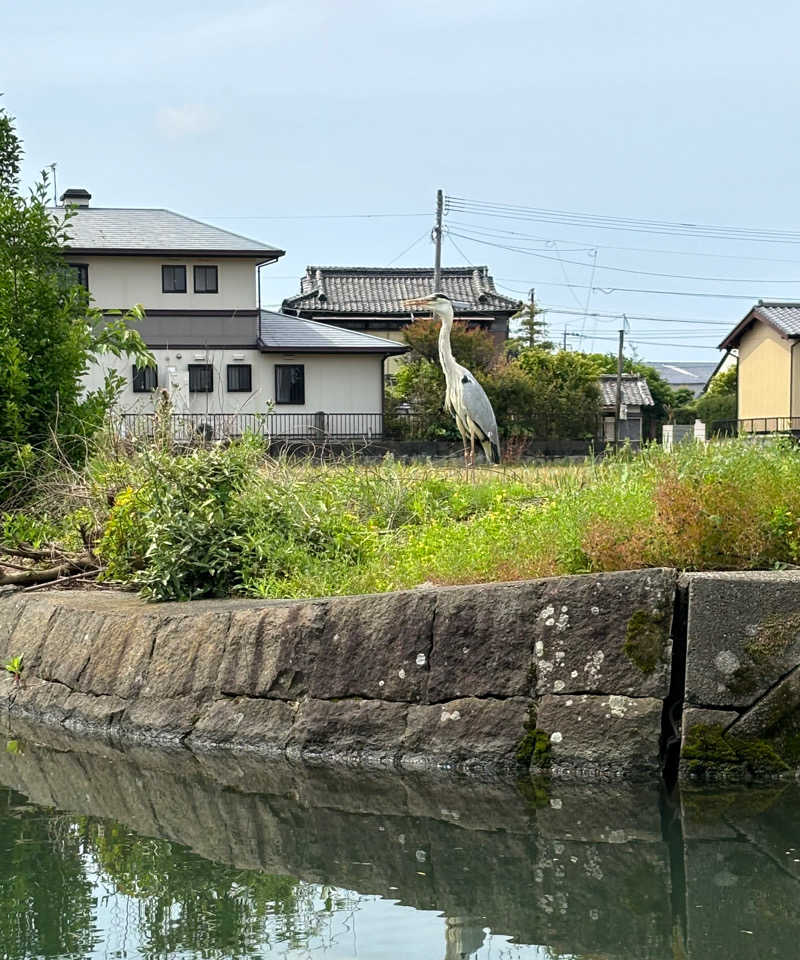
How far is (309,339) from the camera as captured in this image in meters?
37.7

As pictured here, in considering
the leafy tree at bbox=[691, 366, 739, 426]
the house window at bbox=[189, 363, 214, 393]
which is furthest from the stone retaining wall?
the leafy tree at bbox=[691, 366, 739, 426]

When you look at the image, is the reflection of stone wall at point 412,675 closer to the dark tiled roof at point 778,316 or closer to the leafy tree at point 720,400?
the dark tiled roof at point 778,316

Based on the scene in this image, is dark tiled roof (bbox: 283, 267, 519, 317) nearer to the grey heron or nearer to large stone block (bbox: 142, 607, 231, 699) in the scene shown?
the grey heron

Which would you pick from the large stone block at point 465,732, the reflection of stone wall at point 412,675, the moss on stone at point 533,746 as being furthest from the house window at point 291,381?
the moss on stone at point 533,746

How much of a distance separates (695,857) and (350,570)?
3.55 metres

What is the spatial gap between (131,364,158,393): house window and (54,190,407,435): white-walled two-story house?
62 mm

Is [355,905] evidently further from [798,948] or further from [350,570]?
[350,570]

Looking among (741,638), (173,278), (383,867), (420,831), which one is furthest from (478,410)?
(173,278)

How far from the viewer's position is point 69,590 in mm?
9469

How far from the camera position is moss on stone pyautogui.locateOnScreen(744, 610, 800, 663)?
599 centimetres

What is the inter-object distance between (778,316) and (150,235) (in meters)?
19.7

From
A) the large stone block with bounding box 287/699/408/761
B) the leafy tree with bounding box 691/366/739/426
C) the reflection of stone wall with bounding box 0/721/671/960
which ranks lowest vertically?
the reflection of stone wall with bounding box 0/721/671/960

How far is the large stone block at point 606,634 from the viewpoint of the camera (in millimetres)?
6188

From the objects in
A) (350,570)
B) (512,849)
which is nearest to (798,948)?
(512,849)
